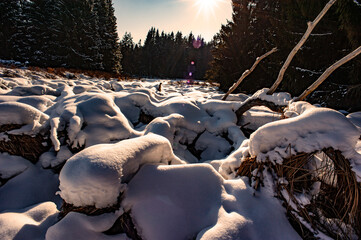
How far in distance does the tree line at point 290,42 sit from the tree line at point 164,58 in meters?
36.6

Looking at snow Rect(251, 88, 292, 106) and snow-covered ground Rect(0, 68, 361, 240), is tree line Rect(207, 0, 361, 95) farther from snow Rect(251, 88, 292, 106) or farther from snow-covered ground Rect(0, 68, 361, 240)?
snow-covered ground Rect(0, 68, 361, 240)

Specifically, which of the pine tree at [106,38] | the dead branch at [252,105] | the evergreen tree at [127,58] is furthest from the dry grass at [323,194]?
the evergreen tree at [127,58]

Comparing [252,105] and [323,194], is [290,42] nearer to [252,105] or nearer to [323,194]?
[252,105]

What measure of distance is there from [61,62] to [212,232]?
83.4 feet

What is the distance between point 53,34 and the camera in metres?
20.2

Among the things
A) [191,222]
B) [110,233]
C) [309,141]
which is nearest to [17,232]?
[110,233]

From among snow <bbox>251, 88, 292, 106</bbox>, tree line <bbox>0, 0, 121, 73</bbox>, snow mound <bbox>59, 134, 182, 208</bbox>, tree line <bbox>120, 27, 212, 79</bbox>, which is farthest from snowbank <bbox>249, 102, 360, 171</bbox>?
tree line <bbox>120, 27, 212, 79</bbox>

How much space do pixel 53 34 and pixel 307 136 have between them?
1077 inches

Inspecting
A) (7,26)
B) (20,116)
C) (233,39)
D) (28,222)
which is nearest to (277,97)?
(28,222)

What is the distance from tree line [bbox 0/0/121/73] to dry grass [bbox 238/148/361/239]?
23.4 m

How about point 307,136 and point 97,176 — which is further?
point 307,136

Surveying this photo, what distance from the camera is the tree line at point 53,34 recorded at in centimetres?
1980

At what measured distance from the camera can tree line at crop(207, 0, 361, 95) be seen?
199 inches

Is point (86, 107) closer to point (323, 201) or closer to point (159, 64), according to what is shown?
point (323, 201)
